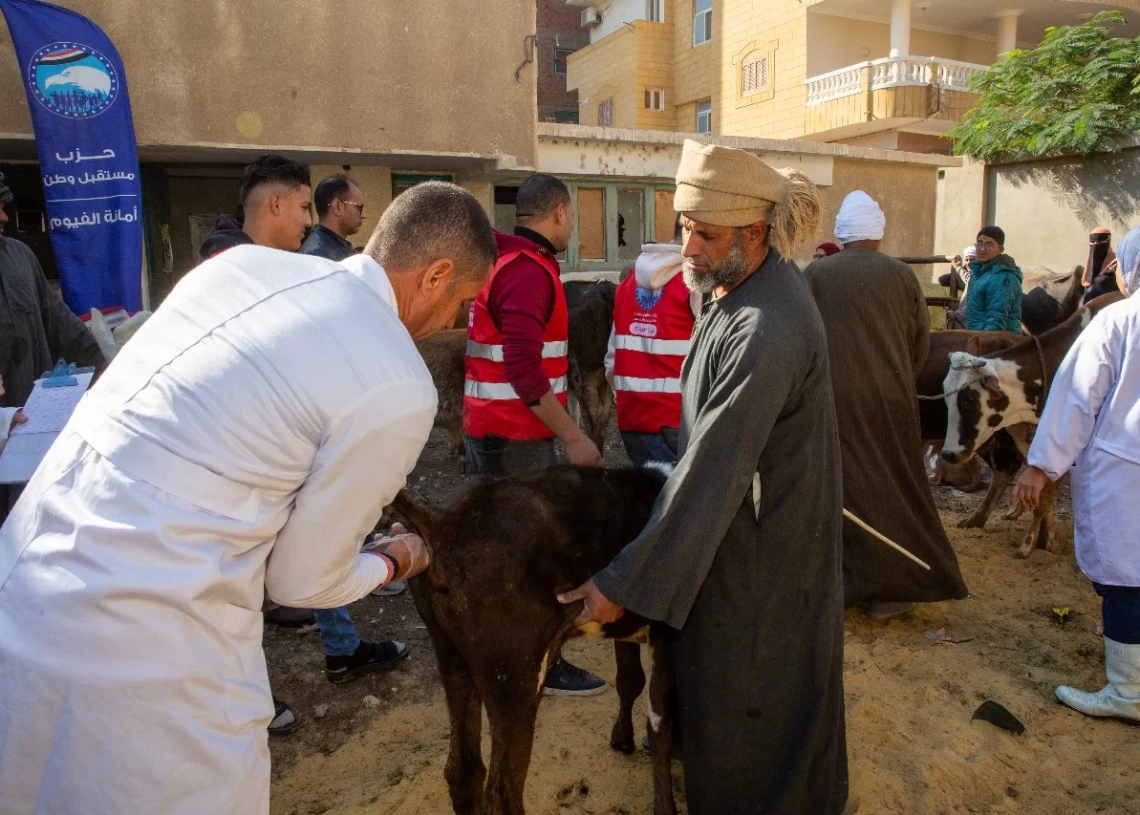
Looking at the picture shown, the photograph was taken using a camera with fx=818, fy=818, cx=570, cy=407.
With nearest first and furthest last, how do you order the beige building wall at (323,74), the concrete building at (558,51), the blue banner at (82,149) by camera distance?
the blue banner at (82,149)
the beige building wall at (323,74)
the concrete building at (558,51)

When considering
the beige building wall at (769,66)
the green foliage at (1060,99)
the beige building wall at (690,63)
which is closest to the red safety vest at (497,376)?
the green foliage at (1060,99)

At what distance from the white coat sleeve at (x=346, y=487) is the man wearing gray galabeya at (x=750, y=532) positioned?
1045 millimetres

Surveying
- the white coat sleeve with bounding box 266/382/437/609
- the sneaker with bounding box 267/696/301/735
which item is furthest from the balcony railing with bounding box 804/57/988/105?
the white coat sleeve with bounding box 266/382/437/609

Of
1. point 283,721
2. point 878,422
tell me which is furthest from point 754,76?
point 283,721

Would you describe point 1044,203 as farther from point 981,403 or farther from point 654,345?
point 654,345

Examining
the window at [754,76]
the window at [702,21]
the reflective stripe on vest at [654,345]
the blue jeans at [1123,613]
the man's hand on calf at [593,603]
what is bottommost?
the blue jeans at [1123,613]

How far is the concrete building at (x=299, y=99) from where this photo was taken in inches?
368

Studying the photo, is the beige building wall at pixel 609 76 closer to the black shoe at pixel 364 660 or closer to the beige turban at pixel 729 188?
the black shoe at pixel 364 660

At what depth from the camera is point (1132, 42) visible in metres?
15.8

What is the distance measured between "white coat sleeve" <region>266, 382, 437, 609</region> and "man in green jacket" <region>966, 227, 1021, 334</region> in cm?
762

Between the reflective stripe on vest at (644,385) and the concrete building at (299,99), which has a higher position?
the concrete building at (299,99)

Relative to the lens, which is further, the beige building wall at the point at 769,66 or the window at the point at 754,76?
the window at the point at 754,76

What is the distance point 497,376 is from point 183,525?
2.58 m

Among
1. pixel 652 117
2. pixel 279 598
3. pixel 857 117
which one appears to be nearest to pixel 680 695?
pixel 279 598
